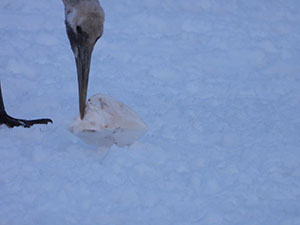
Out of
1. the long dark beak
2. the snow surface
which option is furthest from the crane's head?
the snow surface

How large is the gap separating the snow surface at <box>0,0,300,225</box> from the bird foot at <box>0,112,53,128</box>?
117 mm

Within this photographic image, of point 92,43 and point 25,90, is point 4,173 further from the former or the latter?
point 25,90

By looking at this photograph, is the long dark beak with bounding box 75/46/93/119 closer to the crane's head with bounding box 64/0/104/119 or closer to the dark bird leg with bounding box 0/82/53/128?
the crane's head with bounding box 64/0/104/119

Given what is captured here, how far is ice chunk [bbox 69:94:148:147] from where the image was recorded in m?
3.60

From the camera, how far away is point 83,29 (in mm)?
3369

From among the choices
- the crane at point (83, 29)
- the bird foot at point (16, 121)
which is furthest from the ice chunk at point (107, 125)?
the bird foot at point (16, 121)

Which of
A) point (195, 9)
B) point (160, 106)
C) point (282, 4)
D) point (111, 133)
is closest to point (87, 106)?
point (111, 133)

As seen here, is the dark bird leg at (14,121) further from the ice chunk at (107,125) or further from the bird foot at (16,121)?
the ice chunk at (107,125)

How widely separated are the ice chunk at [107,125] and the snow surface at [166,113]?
0.08 metres

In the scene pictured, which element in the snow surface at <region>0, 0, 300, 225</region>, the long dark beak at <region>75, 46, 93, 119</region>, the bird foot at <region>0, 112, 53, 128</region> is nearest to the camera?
the snow surface at <region>0, 0, 300, 225</region>

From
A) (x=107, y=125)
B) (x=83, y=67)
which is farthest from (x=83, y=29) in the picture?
(x=107, y=125)

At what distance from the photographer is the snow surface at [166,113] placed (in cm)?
326

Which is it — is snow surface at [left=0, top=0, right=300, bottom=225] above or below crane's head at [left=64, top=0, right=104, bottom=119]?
below

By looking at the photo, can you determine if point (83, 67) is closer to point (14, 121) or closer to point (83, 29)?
point (83, 29)
